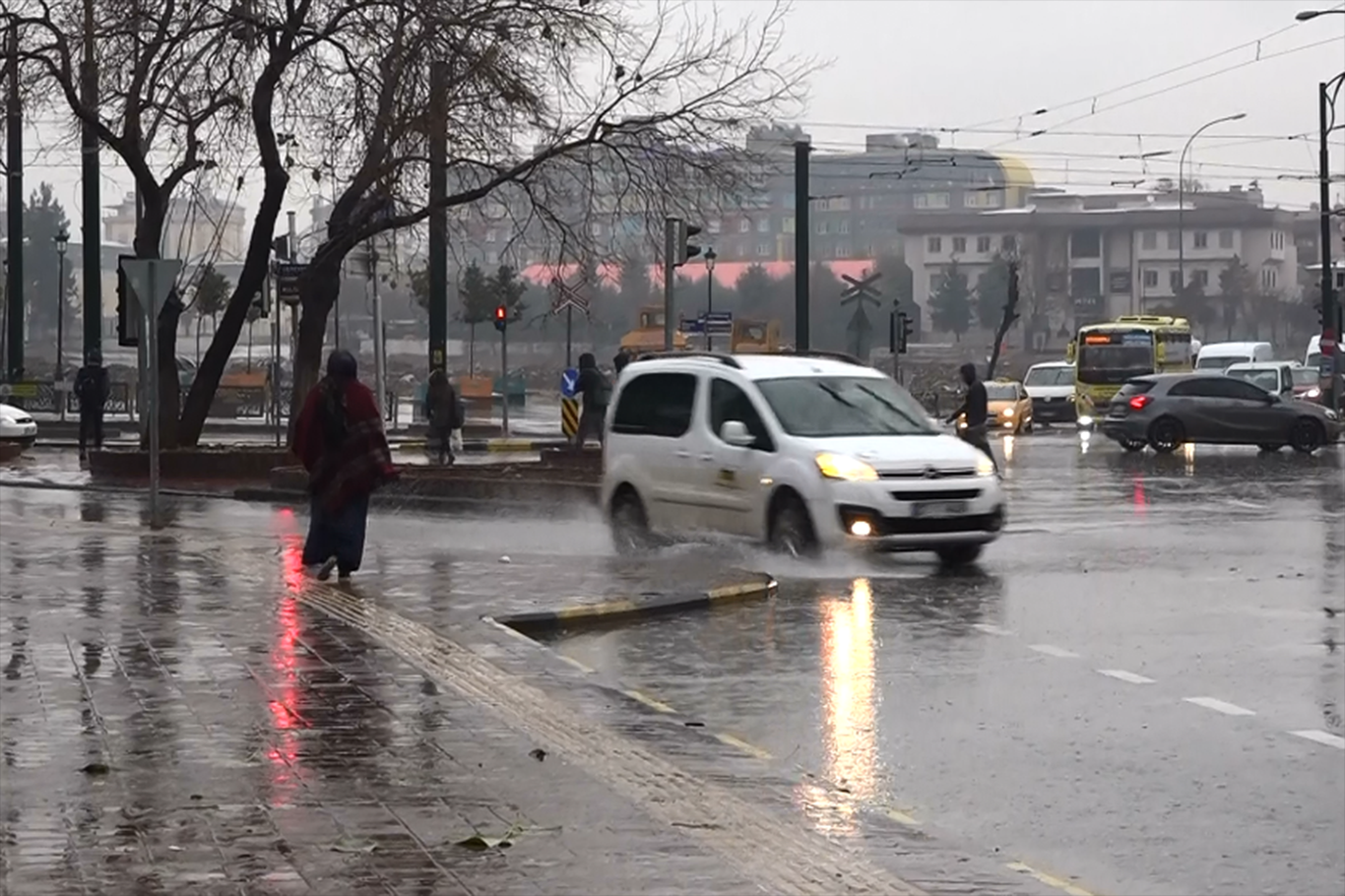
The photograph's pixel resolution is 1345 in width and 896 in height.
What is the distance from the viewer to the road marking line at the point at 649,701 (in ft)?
36.1

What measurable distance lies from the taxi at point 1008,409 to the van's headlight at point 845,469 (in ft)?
118

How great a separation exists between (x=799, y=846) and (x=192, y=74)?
90.7 ft

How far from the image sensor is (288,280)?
117 ft

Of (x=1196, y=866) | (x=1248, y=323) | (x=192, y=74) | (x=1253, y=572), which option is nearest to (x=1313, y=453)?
(x=192, y=74)

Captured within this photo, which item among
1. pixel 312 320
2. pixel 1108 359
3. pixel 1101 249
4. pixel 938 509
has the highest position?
pixel 1101 249

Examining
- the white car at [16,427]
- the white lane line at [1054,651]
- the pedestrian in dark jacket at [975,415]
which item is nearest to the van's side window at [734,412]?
the white lane line at [1054,651]

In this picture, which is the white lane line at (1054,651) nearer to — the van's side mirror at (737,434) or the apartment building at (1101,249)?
the van's side mirror at (737,434)

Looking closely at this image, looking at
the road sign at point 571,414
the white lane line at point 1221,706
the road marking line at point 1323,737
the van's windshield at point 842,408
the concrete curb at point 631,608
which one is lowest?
the road marking line at point 1323,737

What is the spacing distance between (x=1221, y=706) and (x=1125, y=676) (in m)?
1.12

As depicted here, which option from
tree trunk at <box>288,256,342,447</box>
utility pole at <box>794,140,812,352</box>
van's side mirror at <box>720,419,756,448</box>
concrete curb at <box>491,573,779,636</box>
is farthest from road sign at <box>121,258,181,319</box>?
utility pole at <box>794,140,812,352</box>

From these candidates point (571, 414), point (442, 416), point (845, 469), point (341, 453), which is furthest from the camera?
point (571, 414)

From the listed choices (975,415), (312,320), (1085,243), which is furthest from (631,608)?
(1085,243)

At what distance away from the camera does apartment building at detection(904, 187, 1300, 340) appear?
149 metres

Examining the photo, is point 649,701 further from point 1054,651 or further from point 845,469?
point 845,469
